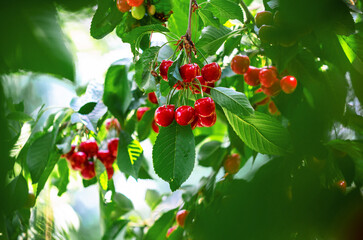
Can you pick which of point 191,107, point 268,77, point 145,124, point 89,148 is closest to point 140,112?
point 145,124

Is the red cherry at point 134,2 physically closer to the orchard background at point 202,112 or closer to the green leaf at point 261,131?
the orchard background at point 202,112

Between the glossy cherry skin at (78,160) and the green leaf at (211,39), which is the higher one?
the green leaf at (211,39)

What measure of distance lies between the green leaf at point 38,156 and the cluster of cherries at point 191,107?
413 mm

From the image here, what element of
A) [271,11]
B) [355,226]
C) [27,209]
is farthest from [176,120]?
[27,209]

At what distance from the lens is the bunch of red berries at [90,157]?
1.16m

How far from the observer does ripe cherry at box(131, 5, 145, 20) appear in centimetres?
78

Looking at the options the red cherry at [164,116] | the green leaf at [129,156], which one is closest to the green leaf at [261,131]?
the red cherry at [164,116]

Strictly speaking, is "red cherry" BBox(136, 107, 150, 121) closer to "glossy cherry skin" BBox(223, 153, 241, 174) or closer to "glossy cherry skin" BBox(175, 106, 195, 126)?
"glossy cherry skin" BBox(223, 153, 241, 174)

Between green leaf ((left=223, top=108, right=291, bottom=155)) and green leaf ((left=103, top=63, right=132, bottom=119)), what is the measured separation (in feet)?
1.27

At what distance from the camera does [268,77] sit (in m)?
Result: 0.95

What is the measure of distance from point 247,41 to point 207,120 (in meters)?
0.48

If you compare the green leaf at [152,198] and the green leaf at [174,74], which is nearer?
the green leaf at [174,74]

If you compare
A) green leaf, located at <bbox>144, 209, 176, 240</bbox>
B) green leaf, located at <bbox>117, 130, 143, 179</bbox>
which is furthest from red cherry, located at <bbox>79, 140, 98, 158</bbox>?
green leaf, located at <bbox>144, 209, 176, 240</bbox>

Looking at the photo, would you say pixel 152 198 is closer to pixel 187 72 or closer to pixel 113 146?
pixel 113 146
